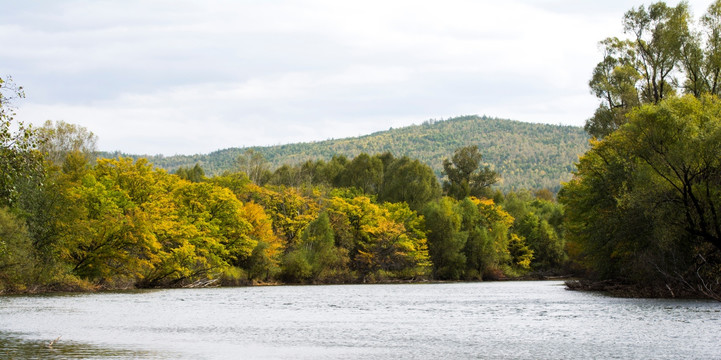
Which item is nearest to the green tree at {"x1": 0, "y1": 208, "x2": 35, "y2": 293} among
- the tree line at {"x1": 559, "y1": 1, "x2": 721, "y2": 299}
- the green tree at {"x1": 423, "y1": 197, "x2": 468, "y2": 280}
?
the tree line at {"x1": 559, "y1": 1, "x2": 721, "y2": 299}

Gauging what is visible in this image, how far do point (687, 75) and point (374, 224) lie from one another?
48056 millimetres

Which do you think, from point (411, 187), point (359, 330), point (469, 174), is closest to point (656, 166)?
point (359, 330)

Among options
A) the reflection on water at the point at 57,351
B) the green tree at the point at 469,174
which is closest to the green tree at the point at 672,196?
the reflection on water at the point at 57,351

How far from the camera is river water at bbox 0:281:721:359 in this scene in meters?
22.6

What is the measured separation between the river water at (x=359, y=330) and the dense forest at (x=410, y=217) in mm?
3858

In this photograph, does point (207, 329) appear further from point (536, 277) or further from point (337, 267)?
point (536, 277)

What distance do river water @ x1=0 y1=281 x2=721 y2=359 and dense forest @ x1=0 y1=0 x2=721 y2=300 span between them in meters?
3.86

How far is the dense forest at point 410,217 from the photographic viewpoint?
45.3 m

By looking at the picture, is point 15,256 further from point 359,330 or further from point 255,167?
point 255,167

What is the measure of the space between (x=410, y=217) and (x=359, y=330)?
71.0m

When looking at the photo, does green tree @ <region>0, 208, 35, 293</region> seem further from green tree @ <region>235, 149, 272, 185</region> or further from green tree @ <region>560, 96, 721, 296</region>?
green tree @ <region>235, 149, 272, 185</region>

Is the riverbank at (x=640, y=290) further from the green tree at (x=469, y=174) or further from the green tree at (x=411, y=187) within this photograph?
the green tree at (x=469, y=174)

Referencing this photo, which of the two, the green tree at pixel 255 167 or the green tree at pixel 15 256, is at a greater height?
the green tree at pixel 255 167

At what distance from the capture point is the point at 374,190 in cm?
11881
